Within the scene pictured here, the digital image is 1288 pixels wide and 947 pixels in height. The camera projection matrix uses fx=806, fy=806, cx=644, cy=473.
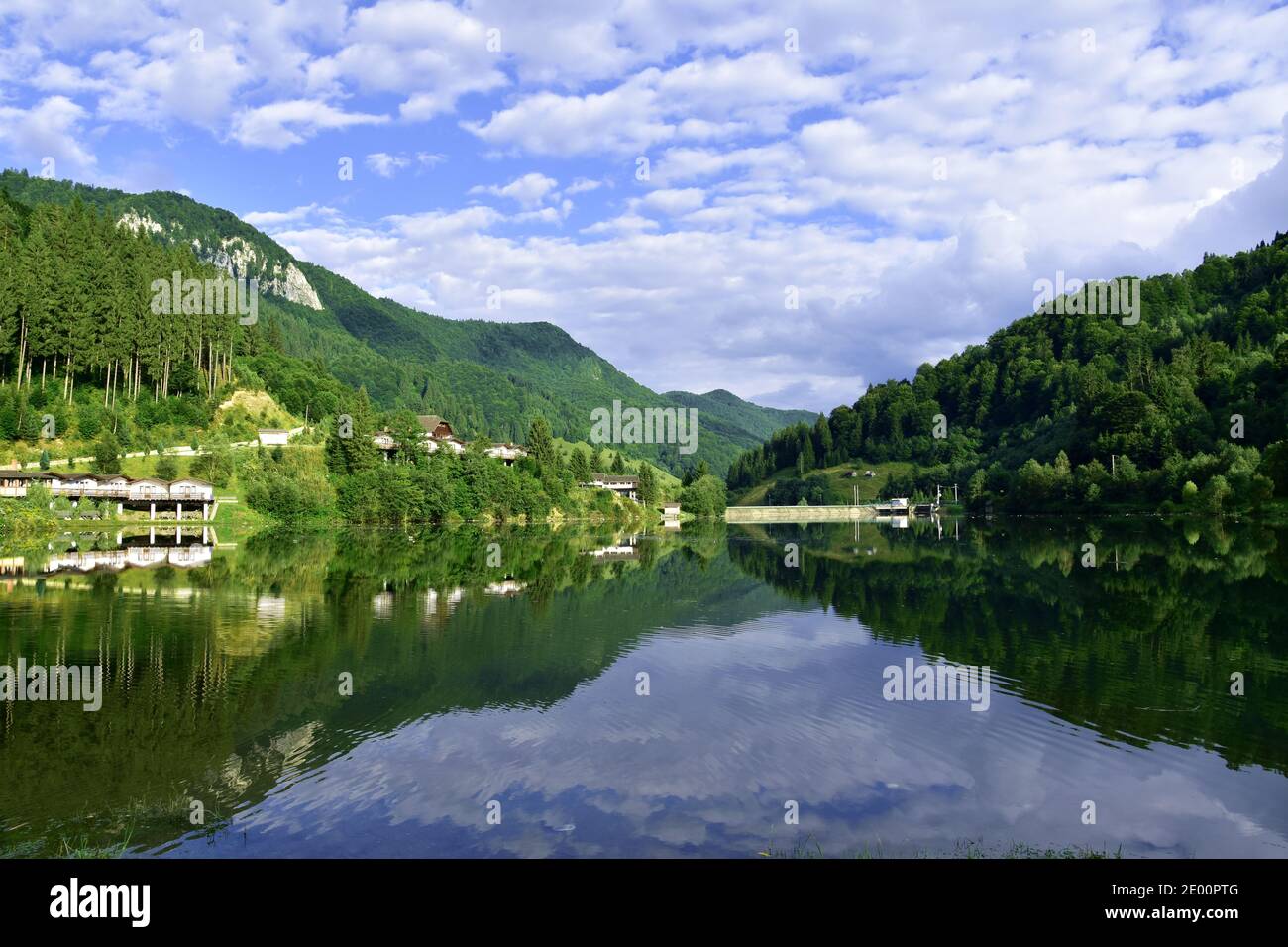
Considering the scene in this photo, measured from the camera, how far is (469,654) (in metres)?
31.0

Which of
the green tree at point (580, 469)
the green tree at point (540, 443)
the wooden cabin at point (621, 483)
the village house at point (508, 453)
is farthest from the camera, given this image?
the wooden cabin at point (621, 483)

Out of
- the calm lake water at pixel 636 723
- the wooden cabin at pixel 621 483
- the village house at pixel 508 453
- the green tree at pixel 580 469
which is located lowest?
the calm lake water at pixel 636 723

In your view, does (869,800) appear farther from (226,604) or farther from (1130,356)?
(1130,356)

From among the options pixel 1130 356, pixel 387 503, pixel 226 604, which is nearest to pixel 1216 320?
pixel 1130 356

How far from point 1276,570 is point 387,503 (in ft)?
318

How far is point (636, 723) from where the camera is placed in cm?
2286

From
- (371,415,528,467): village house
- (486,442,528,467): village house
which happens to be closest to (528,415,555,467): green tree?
(486,442,528,467): village house

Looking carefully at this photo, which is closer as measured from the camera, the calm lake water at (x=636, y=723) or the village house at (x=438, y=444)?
the calm lake water at (x=636, y=723)

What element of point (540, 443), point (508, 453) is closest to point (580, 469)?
point (508, 453)

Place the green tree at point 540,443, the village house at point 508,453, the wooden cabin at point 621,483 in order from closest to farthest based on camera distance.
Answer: the green tree at point 540,443 → the village house at point 508,453 → the wooden cabin at point 621,483

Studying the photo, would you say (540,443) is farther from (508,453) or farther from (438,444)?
(438,444)

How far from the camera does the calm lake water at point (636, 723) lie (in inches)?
601

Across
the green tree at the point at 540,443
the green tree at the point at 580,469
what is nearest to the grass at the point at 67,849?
the green tree at the point at 540,443

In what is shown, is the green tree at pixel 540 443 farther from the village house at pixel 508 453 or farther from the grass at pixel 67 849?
the grass at pixel 67 849
